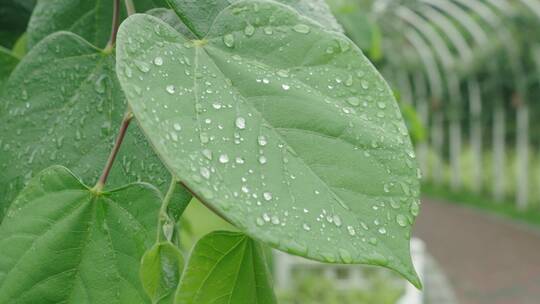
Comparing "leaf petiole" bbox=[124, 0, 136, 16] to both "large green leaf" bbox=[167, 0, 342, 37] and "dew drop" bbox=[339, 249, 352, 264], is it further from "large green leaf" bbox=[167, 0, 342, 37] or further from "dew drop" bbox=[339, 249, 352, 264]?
"dew drop" bbox=[339, 249, 352, 264]

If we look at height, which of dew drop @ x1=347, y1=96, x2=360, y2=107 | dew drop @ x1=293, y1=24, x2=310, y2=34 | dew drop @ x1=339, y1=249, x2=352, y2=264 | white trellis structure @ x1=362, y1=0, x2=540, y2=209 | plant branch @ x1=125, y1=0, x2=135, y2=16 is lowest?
white trellis structure @ x1=362, y1=0, x2=540, y2=209

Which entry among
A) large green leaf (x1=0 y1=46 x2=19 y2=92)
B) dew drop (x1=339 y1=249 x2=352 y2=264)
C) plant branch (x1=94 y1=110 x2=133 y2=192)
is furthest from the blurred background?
dew drop (x1=339 y1=249 x2=352 y2=264)

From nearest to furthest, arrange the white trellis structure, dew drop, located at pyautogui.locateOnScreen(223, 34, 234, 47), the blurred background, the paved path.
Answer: dew drop, located at pyautogui.locateOnScreen(223, 34, 234, 47)
the blurred background
the paved path
the white trellis structure

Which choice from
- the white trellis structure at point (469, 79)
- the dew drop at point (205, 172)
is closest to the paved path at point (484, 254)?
the white trellis structure at point (469, 79)

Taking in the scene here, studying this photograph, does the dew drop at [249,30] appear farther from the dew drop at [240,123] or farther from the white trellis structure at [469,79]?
the white trellis structure at [469,79]

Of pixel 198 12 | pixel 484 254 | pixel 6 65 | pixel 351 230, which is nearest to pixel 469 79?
pixel 484 254

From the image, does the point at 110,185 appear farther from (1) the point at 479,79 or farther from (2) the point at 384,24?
(1) the point at 479,79
